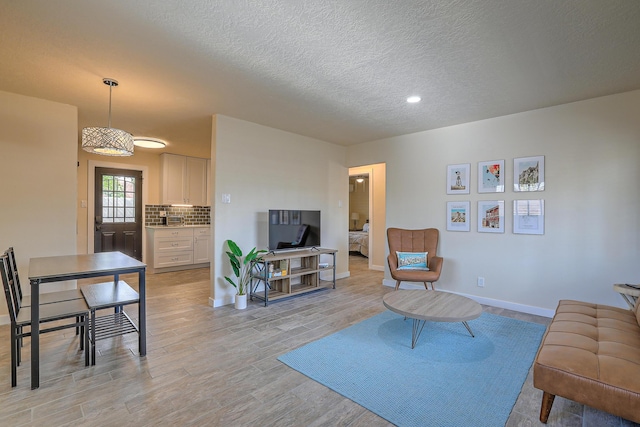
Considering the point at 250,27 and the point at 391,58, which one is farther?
the point at 391,58

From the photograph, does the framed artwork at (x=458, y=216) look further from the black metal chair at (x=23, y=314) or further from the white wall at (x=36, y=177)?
the white wall at (x=36, y=177)

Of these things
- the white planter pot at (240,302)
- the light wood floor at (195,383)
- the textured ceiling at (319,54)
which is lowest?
the light wood floor at (195,383)

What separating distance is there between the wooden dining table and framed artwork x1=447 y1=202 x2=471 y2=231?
384 centimetres

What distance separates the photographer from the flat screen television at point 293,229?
419 cm

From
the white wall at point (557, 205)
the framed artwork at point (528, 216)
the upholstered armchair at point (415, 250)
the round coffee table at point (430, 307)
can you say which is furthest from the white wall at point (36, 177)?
the framed artwork at point (528, 216)

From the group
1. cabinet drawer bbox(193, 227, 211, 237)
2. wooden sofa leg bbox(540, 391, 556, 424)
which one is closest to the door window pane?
cabinet drawer bbox(193, 227, 211, 237)

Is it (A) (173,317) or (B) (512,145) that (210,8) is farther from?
(B) (512,145)

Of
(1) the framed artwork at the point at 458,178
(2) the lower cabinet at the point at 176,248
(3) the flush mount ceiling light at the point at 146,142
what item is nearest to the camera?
(1) the framed artwork at the point at 458,178

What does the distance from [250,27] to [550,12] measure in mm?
1929

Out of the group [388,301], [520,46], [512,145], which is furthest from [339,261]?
[520,46]

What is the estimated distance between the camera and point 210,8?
1.83m

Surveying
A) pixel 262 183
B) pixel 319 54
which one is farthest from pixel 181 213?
pixel 319 54

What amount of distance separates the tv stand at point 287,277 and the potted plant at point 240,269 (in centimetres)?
9

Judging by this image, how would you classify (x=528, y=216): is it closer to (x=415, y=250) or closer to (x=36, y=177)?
(x=415, y=250)
